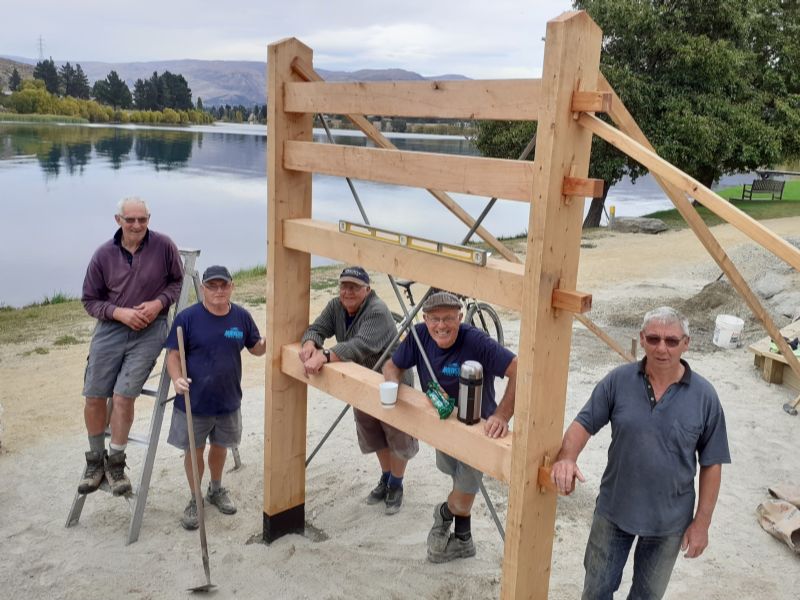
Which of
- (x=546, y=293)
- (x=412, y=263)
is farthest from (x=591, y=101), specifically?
(x=412, y=263)

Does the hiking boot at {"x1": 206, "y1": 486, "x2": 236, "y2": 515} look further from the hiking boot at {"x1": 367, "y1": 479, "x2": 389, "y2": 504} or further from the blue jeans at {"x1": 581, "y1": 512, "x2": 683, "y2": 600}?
the blue jeans at {"x1": 581, "y1": 512, "x2": 683, "y2": 600}

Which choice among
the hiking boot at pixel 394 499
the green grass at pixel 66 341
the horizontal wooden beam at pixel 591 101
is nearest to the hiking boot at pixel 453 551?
the hiking boot at pixel 394 499

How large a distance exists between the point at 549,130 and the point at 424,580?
8.57 feet

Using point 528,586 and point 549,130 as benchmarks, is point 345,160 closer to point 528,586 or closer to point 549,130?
point 549,130

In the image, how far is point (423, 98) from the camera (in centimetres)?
307

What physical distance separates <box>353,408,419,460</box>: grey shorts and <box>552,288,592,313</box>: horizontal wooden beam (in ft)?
7.18

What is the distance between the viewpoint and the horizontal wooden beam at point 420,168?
8.93ft

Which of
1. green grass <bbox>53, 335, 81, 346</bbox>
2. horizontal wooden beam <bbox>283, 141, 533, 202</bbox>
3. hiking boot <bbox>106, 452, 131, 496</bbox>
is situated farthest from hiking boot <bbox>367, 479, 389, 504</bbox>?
green grass <bbox>53, 335, 81, 346</bbox>

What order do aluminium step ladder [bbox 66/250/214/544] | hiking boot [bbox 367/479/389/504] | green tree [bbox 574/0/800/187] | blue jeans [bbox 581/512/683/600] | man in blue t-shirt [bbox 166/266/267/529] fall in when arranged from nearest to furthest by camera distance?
blue jeans [bbox 581/512/683/600] → man in blue t-shirt [bbox 166/266/267/529] → aluminium step ladder [bbox 66/250/214/544] → hiking boot [bbox 367/479/389/504] → green tree [bbox 574/0/800/187]

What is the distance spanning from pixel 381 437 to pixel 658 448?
2.27 metres

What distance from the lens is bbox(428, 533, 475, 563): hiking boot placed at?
4.11 m

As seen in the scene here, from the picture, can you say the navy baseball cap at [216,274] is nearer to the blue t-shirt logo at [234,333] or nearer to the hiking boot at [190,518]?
the blue t-shirt logo at [234,333]

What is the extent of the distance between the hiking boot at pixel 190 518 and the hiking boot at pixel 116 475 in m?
0.39

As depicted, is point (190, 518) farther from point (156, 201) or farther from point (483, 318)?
point (156, 201)
